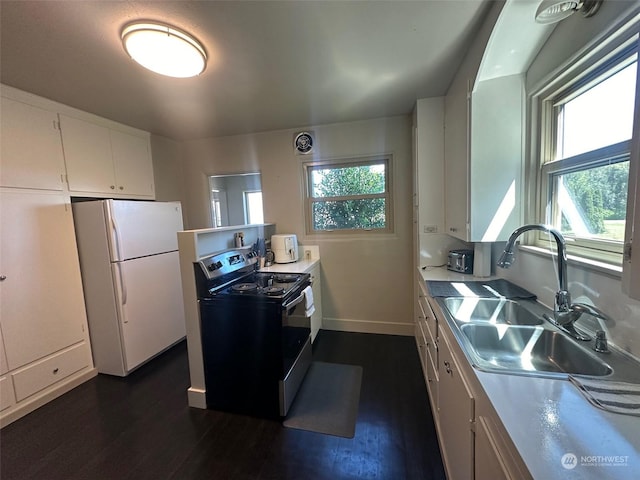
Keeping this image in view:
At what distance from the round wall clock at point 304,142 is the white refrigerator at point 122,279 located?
5.49 ft

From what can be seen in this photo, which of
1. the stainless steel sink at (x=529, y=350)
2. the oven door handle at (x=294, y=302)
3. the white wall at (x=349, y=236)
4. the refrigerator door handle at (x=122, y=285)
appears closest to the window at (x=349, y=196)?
the white wall at (x=349, y=236)

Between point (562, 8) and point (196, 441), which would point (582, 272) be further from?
point (196, 441)

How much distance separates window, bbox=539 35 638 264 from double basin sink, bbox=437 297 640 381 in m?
0.39

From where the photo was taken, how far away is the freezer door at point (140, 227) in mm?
2254

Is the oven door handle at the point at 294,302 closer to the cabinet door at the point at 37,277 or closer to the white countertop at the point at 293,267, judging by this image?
the white countertop at the point at 293,267

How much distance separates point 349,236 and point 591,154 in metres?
2.16

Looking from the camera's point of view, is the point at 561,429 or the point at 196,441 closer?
the point at 561,429

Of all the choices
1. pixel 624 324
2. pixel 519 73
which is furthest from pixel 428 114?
pixel 624 324

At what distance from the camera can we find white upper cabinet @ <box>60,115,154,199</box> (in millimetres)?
2281

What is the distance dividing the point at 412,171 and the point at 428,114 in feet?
1.97

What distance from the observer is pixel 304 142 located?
3.08 meters

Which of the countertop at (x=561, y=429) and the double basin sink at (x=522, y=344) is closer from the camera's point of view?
the countertop at (x=561, y=429)

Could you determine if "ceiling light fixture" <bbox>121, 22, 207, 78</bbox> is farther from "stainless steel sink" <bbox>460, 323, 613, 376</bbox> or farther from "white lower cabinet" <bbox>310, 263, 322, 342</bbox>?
"stainless steel sink" <bbox>460, 323, 613, 376</bbox>

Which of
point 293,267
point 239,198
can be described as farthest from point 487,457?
point 239,198
